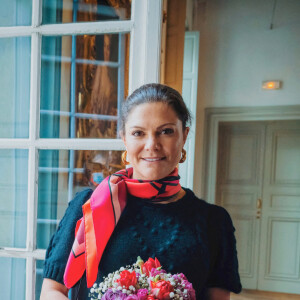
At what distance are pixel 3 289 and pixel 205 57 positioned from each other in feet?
9.55

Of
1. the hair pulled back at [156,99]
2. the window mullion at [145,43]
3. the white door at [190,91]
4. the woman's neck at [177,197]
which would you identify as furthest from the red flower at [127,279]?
the white door at [190,91]

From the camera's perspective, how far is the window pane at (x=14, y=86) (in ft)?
4.19

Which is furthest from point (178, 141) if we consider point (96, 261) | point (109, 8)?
point (109, 8)

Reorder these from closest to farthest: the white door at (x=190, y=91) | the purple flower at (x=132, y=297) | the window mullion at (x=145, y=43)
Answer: the purple flower at (x=132, y=297) → the window mullion at (x=145, y=43) → the white door at (x=190, y=91)

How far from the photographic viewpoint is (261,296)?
3.17m

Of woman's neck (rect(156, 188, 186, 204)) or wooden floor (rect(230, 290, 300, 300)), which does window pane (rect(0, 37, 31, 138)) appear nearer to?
woman's neck (rect(156, 188, 186, 204))

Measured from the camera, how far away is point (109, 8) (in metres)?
1.22

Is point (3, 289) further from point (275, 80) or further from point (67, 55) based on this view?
point (275, 80)

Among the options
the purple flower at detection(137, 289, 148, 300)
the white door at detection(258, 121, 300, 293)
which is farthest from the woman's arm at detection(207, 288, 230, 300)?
the white door at detection(258, 121, 300, 293)

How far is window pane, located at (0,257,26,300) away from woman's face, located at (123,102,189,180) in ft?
3.01

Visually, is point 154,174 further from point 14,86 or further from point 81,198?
point 14,86

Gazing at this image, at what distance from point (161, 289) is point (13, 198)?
1040 mm

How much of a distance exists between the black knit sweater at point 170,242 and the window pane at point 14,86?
652mm

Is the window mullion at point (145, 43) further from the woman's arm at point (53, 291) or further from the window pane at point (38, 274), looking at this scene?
the window pane at point (38, 274)
